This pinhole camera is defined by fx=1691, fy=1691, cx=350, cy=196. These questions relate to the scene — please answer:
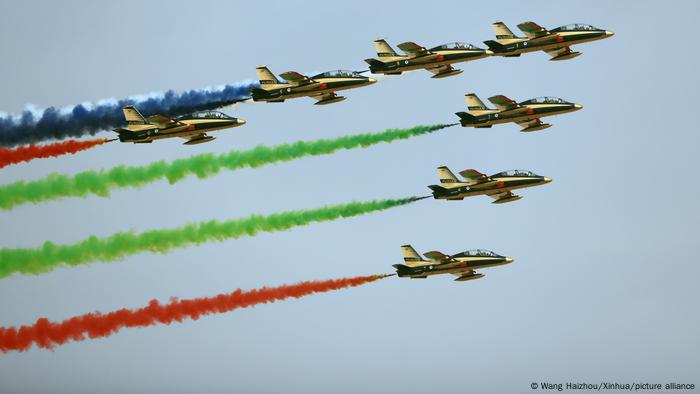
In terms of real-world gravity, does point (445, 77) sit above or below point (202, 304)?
above

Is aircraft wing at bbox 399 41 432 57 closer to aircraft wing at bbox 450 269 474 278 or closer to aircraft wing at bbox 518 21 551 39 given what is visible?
aircraft wing at bbox 518 21 551 39

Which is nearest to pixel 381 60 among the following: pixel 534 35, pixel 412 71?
pixel 412 71

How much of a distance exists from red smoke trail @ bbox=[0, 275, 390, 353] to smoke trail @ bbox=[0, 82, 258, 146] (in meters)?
15.8

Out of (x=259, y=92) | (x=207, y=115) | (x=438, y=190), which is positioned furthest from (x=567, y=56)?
(x=207, y=115)

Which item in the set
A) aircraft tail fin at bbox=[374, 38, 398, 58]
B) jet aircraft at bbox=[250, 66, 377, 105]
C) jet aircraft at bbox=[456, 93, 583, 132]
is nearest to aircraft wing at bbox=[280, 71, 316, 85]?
jet aircraft at bbox=[250, 66, 377, 105]

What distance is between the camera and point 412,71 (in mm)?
153750

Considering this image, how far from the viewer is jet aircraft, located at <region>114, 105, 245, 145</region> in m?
141

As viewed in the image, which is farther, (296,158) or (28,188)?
(296,158)

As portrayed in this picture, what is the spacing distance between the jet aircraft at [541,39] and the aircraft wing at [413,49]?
6756mm

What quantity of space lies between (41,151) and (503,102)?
144 feet

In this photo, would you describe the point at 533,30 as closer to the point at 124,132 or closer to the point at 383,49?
the point at 383,49

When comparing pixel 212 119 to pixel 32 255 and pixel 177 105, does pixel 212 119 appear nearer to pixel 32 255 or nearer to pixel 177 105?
pixel 177 105

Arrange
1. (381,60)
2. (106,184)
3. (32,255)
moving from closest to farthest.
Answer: (32,255) < (106,184) < (381,60)

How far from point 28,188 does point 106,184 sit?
730 centimetres
